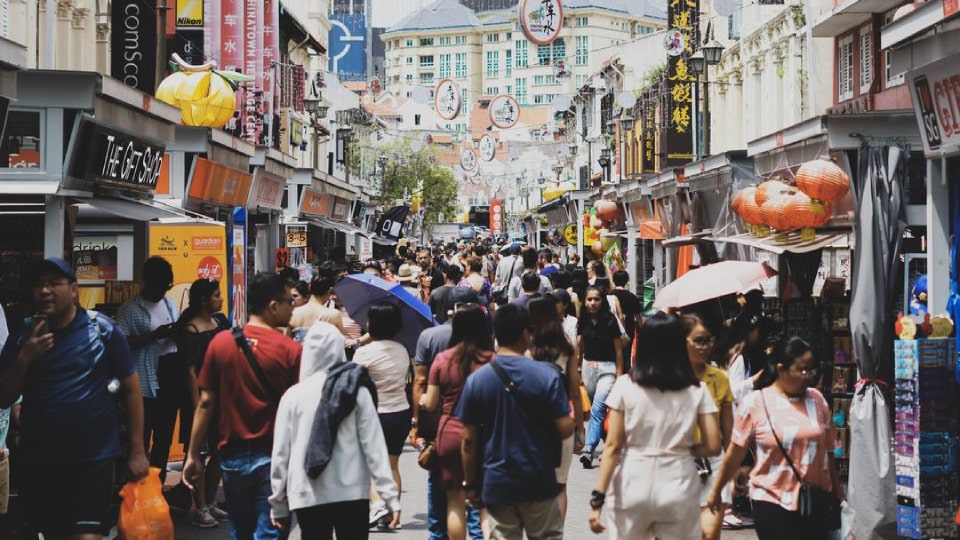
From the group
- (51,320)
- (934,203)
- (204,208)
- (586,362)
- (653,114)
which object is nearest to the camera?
(51,320)

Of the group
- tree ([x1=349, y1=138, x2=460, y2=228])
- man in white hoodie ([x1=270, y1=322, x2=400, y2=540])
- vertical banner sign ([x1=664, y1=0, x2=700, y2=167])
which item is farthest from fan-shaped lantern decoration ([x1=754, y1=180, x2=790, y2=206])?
tree ([x1=349, y1=138, x2=460, y2=228])

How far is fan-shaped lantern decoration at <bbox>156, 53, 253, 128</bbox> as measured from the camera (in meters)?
19.7

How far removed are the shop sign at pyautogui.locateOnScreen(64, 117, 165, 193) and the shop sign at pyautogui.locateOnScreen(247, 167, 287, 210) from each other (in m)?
7.90

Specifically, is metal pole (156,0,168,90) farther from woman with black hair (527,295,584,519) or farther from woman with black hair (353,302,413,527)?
woman with black hair (527,295,584,519)

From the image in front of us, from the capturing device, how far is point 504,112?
56.6 m

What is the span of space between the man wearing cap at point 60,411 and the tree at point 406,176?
69565 millimetres

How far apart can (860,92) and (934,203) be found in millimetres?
15131

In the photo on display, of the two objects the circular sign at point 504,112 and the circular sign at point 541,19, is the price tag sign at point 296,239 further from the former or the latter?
the circular sign at point 504,112

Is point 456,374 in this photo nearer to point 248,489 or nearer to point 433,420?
point 433,420

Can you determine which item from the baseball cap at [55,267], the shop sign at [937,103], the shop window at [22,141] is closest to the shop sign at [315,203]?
the shop window at [22,141]

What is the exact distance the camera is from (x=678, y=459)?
21.1 feet

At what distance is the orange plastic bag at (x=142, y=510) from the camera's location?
7047mm

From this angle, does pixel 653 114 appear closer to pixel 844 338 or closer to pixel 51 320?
pixel 844 338

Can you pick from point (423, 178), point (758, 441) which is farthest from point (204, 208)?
point (423, 178)
